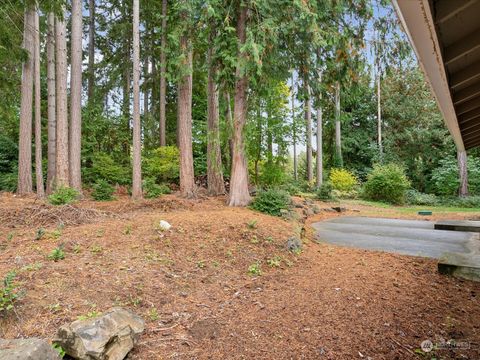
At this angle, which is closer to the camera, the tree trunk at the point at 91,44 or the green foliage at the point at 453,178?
the green foliage at the point at 453,178

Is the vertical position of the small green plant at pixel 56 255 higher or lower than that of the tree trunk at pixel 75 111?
lower

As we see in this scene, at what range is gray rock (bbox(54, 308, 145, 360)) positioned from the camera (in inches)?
77.8

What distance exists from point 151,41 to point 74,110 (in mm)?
8420

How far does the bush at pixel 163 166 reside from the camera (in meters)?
12.9

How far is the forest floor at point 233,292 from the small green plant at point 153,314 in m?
0.02

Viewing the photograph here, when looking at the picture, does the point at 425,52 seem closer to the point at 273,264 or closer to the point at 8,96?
the point at 273,264

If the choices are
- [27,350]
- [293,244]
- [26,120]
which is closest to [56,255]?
[27,350]

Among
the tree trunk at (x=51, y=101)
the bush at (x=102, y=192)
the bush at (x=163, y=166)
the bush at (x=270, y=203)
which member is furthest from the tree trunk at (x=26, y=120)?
the bush at (x=270, y=203)

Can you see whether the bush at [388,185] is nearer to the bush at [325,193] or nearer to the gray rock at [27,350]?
the bush at [325,193]

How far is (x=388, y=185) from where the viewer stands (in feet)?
49.8

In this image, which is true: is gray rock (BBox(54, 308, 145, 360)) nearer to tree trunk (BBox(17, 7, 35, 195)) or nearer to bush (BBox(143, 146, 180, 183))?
tree trunk (BBox(17, 7, 35, 195))

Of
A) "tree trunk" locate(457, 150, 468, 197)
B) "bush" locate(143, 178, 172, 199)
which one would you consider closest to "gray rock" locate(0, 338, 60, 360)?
"bush" locate(143, 178, 172, 199)

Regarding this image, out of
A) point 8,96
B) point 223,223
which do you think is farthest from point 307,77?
point 8,96

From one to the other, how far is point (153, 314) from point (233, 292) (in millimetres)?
935
